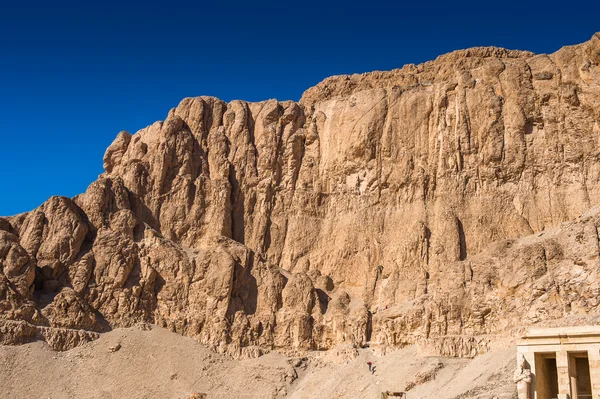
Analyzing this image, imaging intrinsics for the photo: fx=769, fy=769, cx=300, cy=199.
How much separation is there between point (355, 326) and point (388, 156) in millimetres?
17386

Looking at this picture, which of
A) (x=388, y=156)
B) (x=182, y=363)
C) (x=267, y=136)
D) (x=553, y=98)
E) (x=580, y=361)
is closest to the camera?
(x=580, y=361)

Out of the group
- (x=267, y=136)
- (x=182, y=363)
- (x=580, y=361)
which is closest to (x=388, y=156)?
(x=267, y=136)

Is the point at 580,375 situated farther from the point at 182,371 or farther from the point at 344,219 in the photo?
the point at 344,219

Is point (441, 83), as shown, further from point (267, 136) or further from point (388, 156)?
point (267, 136)

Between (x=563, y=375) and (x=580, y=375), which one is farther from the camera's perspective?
(x=580, y=375)

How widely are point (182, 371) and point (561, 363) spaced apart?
40658 millimetres

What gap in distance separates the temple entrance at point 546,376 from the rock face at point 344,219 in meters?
27.0

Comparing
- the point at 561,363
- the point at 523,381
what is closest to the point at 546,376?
the point at 561,363

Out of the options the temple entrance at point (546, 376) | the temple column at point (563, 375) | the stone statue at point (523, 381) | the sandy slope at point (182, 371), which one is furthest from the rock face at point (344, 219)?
the stone statue at point (523, 381)

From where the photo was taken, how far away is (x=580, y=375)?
25.1 metres

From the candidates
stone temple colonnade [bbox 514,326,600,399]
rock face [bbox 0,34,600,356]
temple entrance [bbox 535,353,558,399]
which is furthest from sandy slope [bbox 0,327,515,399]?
stone temple colonnade [bbox 514,326,600,399]

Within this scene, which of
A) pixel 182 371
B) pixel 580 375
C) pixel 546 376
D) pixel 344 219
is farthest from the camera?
pixel 344 219

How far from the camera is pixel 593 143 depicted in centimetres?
6200

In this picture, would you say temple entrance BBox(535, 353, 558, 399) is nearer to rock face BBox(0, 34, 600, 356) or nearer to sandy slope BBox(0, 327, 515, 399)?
sandy slope BBox(0, 327, 515, 399)
